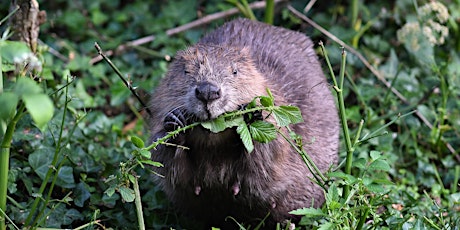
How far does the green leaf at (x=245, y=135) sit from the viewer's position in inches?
134

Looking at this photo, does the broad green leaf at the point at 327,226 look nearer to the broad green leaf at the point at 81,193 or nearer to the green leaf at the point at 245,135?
the green leaf at the point at 245,135

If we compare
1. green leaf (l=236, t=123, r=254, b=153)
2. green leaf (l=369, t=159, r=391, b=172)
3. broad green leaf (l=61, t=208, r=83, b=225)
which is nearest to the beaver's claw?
green leaf (l=236, t=123, r=254, b=153)

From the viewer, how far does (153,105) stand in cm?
408

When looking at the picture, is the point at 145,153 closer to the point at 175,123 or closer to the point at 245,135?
the point at 175,123

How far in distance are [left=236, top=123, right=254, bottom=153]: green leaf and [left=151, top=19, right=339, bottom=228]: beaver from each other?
11 cm

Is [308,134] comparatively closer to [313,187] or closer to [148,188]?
[313,187]

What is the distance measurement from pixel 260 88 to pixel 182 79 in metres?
0.41

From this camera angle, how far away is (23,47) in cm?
247

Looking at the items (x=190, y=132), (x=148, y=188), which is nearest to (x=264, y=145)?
(x=190, y=132)

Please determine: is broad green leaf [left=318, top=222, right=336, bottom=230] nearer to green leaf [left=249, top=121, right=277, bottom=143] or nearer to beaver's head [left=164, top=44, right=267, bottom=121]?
green leaf [left=249, top=121, right=277, bottom=143]

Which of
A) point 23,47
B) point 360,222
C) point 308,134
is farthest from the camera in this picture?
point 308,134

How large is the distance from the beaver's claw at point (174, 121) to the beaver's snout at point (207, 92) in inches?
10.3

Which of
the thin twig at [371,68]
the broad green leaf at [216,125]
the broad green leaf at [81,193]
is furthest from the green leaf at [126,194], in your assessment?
the thin twig at [371,68]

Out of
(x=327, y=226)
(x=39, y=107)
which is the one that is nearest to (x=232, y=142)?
(x=327, y=226)
